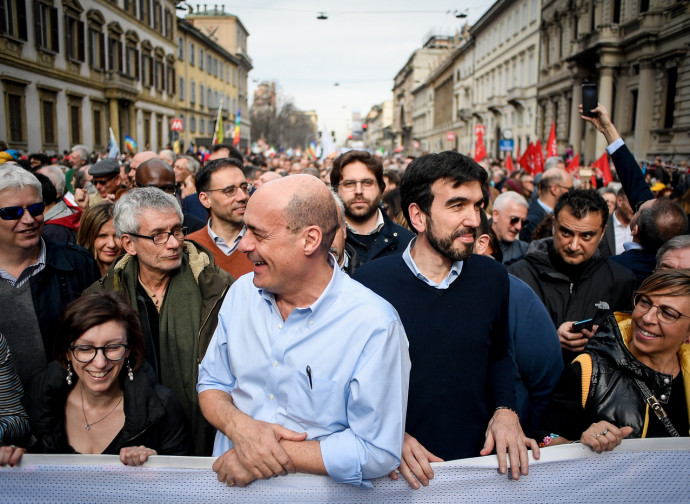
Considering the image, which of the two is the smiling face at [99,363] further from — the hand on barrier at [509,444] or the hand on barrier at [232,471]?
the hand on barrier at [509,444]

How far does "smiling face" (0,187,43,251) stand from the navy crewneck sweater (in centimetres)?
202

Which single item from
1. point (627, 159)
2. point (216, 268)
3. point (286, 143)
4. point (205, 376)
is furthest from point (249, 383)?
point (286, 143)

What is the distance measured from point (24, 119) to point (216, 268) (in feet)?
78.1

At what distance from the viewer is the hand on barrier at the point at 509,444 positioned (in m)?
1.92

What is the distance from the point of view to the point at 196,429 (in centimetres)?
282

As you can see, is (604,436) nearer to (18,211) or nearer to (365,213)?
(365,213)

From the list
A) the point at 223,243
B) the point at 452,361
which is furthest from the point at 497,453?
the point at 223,243

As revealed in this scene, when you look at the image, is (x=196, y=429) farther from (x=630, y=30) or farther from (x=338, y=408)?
(x=630, y=30)

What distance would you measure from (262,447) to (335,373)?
12.8 inches

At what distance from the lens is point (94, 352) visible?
7.86 ft

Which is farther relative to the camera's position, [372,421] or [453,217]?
[453,217]

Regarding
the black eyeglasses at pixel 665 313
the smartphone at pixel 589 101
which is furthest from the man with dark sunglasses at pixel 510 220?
the black eyeglasses at pixel 665 313

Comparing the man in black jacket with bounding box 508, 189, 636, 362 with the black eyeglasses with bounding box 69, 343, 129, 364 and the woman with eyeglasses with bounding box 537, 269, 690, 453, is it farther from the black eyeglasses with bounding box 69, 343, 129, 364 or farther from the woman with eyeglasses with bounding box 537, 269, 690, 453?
the black eyeglasses with bounding box 69, 343, 129, 364

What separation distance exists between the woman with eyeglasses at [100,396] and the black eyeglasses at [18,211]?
847 mm
